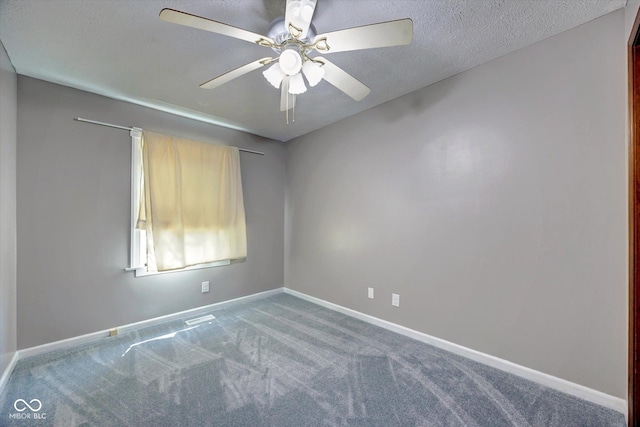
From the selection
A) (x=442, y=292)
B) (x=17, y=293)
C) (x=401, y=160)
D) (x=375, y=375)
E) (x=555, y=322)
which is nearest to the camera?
(x=555, y=322)

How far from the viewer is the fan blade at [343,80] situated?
152 cm

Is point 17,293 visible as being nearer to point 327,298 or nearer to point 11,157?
point 11,157

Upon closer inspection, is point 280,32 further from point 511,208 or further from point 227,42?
point 511,208

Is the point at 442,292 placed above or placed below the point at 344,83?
below

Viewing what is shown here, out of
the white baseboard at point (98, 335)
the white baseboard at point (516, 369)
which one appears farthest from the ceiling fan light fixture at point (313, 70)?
the white baseboard at point (98, 335)

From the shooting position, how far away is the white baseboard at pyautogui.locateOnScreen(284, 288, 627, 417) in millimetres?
1586

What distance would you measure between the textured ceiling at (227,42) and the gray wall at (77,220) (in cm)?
26

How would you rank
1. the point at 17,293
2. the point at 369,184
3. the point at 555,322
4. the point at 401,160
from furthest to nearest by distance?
1. the point at 369,184
2. the point at 401,160
3. the point at 17,293
4. the point at 555,322

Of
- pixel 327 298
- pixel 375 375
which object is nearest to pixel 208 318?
pixel 327 298

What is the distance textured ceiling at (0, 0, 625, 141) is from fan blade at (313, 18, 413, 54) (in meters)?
0.31

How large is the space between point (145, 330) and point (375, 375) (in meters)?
2.35

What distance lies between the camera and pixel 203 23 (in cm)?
120

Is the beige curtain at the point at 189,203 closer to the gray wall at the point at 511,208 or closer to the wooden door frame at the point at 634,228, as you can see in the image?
the gray wall at the point at 511,208

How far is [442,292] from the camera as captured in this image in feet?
7.63
